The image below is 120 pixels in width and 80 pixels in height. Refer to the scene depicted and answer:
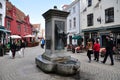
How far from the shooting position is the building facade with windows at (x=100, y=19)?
19734mm

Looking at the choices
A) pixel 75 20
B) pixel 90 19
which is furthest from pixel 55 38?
pixel 75 20

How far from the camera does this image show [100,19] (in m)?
22.8

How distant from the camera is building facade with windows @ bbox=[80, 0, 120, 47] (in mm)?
19734

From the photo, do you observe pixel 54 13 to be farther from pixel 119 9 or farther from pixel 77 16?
pixel 77 16

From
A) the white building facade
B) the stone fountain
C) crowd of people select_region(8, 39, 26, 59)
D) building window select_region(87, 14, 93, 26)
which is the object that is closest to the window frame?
building window select_region(87, 14, 93, 26)

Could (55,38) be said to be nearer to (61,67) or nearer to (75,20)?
(61,67)

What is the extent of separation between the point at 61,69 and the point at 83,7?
21995mm

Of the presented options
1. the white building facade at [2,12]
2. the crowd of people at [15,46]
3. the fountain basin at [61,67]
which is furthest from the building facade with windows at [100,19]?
the white building facade at [2,12]

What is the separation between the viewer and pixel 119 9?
19.4 metres

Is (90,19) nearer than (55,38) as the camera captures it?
No

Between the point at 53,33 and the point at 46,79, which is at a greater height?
the point at 53,33

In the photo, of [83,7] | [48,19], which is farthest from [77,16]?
[48,19]

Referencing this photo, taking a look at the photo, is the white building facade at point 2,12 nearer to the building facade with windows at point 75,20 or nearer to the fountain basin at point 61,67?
the building facade with windows at point 75,20

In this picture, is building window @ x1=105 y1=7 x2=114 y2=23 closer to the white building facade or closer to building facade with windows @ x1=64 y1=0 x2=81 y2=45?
building facade with windows @ x1=64 y1=0 x2=81 y2=45
